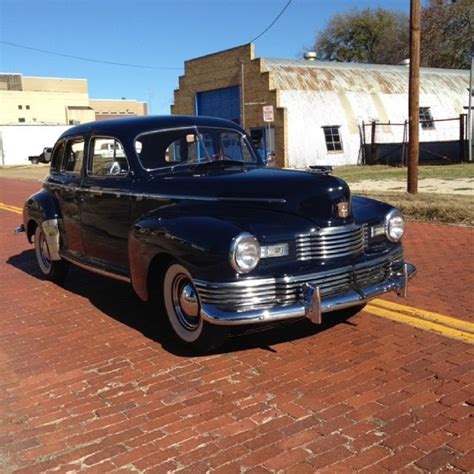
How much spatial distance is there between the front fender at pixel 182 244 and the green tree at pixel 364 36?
49592 millimetres

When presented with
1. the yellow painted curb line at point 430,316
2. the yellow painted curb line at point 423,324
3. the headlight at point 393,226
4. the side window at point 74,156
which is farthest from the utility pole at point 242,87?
the headlight at point 393,226

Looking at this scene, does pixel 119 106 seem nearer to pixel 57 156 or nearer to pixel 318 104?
pixel 318 104

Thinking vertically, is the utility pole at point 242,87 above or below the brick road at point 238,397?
above

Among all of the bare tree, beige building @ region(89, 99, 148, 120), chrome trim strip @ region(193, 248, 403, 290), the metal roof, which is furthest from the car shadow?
beige building @ region(89, 99, 148, 120)

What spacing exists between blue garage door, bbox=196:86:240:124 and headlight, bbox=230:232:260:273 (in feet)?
86.4

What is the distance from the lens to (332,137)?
29.2 m

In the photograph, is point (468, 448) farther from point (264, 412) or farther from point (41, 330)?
point (41, 330)

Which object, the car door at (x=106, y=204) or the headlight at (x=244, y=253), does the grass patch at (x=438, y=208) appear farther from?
the headlight at (x=244, y=253)

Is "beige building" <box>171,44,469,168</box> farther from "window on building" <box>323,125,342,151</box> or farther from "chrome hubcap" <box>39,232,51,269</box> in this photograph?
"chrome hubcap" <box>39,232,51,269</box>

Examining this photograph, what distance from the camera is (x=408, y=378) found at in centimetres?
388

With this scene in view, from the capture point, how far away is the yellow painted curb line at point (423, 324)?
4586 mm

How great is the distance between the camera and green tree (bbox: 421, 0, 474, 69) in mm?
43750

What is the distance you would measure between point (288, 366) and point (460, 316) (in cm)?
187

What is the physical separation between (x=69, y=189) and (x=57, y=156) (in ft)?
2.86
